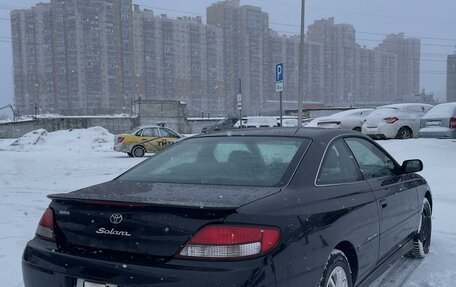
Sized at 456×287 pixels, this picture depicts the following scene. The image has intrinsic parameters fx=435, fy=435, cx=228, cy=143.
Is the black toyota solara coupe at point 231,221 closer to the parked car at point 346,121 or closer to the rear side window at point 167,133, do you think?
the rear side window at point 167,133

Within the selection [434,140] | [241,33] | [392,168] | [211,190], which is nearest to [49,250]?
[211,190]

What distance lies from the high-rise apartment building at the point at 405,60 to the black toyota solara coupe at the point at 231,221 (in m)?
74.6

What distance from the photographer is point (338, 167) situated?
332 cm

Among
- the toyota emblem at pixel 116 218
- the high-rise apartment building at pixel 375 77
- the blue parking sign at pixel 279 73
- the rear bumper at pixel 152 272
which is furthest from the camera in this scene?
the high-rise apartment building at pixel 375 77

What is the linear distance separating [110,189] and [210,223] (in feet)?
3.11

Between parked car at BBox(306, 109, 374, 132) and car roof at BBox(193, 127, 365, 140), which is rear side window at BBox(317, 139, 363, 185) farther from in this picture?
parked car at BBox(306, 109, 374, 132)

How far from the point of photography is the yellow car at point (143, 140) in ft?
55.4

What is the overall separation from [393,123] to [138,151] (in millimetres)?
9708

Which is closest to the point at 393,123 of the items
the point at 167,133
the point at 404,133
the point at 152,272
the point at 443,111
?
the point at 404,133

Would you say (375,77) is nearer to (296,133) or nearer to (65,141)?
(65,141)

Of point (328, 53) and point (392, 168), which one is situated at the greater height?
point (328, 53)

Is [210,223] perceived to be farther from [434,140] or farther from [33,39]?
[33,39]

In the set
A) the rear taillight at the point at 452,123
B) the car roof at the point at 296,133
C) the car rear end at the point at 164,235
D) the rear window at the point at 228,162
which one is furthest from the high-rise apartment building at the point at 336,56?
the car rear end at the point at 164,235

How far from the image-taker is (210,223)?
231cm
